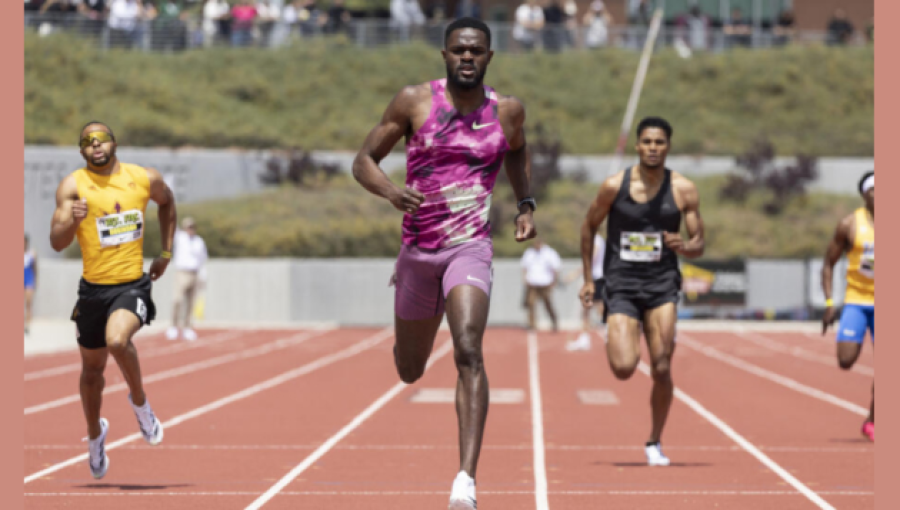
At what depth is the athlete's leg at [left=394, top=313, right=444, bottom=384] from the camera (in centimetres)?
774

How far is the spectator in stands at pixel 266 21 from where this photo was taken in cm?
4938

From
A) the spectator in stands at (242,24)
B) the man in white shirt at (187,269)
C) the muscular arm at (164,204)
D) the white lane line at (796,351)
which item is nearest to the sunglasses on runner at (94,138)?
the muscular arm at (164,204)

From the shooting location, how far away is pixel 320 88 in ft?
161

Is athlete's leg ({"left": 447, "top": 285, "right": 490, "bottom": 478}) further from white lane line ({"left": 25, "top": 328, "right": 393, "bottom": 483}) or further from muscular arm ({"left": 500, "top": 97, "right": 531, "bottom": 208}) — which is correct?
white lane line ({"left": 25, "top": 328, "right": 393, "bottom": 483})

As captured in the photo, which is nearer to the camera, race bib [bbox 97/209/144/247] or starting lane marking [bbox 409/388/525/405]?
race bib [bbox 97/209/144/247]

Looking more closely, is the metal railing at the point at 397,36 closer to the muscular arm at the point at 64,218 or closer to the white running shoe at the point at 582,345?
the white running shoe at the point at 582,345

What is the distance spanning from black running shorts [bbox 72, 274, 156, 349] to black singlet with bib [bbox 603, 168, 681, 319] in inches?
128

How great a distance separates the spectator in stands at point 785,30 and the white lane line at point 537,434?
32.1 m

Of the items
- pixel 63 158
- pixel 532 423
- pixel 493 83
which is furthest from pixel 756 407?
pixel 493 83

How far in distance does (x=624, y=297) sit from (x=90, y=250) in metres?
3.60

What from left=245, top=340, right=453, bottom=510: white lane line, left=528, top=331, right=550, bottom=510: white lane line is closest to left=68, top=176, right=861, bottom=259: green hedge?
left=528, top=331, right=550, bottom=510: white lane line

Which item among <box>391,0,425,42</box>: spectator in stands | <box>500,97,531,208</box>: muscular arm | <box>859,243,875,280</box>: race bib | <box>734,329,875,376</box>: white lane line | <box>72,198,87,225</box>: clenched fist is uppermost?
<box>391,0,425,42</box>: spectator in stands

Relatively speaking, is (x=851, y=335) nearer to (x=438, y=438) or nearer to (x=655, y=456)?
(x=655, y=456)

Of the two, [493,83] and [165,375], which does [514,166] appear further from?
[493,83]
